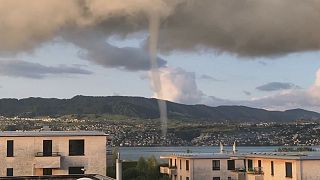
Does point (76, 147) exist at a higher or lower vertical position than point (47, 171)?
higher

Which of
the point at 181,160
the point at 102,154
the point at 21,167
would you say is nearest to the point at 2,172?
the point at 21,167

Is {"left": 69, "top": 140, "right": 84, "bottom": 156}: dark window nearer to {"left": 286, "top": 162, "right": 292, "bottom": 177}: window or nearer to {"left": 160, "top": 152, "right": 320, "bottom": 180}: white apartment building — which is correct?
{"left": 160, "top": 152, "right": 320, "bottom": 180}: white apartment building

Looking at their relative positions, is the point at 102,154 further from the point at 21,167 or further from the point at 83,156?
the point at 21,167

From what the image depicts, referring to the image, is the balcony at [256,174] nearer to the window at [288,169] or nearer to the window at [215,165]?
the window at [288,169]

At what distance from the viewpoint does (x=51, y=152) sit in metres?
52.2

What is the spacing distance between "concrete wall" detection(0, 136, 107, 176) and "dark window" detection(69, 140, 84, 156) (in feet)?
0.98

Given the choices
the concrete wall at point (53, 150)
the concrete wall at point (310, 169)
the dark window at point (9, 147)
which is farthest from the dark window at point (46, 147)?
the concrete wall at point (310, 169)

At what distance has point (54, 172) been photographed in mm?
52125

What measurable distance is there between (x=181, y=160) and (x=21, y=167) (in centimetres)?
3218

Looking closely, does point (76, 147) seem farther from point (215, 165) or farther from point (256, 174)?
point (215, 165)

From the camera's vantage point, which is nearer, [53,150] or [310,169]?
[310,169]

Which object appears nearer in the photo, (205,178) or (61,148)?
(61,148)

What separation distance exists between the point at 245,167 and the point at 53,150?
1147 inches

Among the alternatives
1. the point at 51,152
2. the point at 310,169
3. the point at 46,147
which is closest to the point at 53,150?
the point at 51,152
